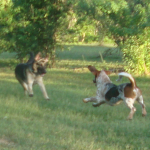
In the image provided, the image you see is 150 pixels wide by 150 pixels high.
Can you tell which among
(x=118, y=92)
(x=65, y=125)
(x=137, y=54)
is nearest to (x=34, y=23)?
(x=137, y=54)

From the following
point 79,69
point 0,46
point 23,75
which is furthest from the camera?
point 79,69

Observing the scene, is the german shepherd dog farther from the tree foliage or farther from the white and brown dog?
the tree foliage

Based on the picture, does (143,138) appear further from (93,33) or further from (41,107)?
(93,33)

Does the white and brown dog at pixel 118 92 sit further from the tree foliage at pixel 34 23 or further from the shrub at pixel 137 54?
the tree foliage at pixel 34 23

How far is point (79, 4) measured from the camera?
17609 mm

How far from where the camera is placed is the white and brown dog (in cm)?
814

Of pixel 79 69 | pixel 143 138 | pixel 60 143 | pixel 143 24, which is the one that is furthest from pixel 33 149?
pixel 79 69

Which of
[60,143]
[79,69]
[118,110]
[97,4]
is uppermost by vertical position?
[97,4]

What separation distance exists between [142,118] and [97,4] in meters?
9.88

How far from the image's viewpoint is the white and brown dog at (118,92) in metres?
8.14

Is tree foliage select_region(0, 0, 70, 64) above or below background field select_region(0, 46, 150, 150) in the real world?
above

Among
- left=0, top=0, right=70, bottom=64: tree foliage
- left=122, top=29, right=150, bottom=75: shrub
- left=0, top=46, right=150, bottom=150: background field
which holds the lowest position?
left=122, top=29, right=150, bottom=75: shrub

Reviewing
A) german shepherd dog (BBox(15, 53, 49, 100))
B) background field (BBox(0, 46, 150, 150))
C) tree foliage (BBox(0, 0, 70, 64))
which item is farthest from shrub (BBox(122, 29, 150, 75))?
german shepherd dog (BBox(15, 53, 49, 100))

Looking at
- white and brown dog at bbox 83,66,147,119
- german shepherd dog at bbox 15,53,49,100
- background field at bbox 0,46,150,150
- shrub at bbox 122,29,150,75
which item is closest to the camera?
background field at bbox 0,46,150,150
